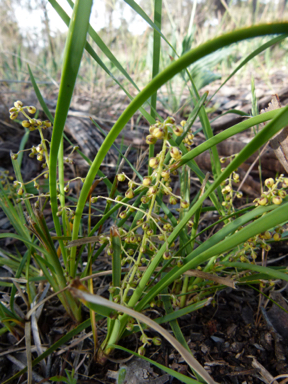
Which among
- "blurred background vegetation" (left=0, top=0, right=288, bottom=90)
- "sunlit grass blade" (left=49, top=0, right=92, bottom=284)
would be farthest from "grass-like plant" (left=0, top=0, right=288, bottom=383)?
"blurred background vegetation" (left=0, top=0, right=288, bottom=90)

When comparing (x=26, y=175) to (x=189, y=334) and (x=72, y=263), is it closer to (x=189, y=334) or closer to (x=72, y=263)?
(x=72, y=263)

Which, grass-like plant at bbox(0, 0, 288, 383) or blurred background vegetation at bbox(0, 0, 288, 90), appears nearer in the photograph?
grass-like plant at bbox(0, 0, 288, 383)

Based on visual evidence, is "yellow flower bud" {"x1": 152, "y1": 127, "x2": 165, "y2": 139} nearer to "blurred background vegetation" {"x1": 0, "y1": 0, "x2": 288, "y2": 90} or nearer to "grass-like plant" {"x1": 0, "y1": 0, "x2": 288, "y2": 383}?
"grass-like plant" {"x1": 0, "y1": 0, "x2": 288, "y2": 383}

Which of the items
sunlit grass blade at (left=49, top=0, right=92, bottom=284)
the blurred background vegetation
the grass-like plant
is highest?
the blurred background vegetation

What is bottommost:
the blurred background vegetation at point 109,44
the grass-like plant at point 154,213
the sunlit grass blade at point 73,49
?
the grass-like plant at point 154,213

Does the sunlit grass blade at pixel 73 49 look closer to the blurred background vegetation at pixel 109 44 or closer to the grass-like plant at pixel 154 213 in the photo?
the grass-like plant at pixel 154 213

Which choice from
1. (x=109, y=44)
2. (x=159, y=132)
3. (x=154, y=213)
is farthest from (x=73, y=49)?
(x=109, y=44)

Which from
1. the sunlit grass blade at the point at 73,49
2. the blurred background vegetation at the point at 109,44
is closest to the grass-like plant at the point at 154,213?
the sunlit grass blade at the point at 73,49

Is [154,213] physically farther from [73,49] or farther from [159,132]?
[73,49]

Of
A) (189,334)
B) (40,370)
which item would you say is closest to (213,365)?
(189,334)

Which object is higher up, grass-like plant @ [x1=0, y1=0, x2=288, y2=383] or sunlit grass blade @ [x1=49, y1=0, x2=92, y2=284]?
sunlit grass blade @ [x1=49, y1=0, x2=92, y2=284]

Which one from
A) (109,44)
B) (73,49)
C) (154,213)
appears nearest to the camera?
(73,49)

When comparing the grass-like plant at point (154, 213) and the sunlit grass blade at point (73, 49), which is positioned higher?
the sunlit grass blade at point (73, 49)
